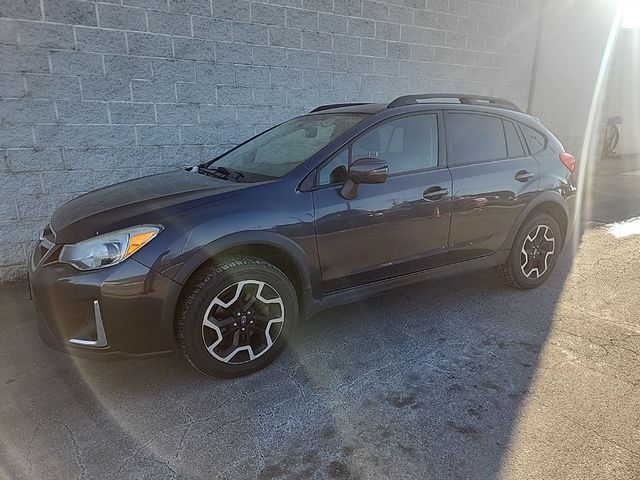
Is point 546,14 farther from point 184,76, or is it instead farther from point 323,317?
point 323,317

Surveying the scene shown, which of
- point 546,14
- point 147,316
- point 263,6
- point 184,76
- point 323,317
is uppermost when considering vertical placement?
point 546,14

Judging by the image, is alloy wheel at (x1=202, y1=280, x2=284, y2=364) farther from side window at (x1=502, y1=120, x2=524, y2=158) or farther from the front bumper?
side window at (x1=502, y1=120, x2=524, y2=158)

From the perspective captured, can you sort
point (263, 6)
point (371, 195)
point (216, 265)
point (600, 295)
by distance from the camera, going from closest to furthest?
1. point (216, 265)
2. point (371, 195)
3. point (600, 295)
4. point (263, 6)

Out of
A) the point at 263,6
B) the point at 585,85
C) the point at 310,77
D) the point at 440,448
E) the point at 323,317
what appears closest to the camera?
the point at 440,448

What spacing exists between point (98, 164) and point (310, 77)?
9.15 feet

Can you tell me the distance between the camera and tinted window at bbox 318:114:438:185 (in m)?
3.14

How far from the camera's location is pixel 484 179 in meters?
3.70

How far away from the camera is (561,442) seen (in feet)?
7.50

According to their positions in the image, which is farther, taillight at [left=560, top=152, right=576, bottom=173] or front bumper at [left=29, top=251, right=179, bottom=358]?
taillight at [left=560, top=152, right=576, bottom=173]

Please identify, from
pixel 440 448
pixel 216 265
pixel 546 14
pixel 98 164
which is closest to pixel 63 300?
pixel 216 265

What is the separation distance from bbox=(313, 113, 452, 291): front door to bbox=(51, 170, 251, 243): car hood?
2.05 ft

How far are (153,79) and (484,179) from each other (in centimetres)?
347

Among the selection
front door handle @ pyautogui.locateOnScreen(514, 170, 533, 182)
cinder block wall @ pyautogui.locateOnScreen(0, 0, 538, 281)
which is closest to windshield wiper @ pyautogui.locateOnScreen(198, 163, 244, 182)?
cinder block wall @ pyautogui.locateOnScreen(0, 0, 538, 281)

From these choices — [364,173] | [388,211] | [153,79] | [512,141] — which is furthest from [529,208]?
[153,79]
